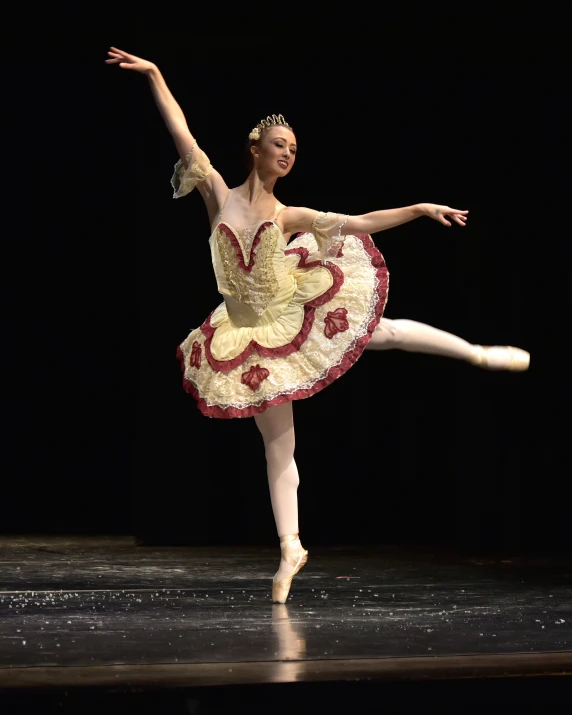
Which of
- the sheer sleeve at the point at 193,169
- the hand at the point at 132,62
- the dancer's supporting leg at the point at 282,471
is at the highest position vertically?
the hand at the point at 132,62

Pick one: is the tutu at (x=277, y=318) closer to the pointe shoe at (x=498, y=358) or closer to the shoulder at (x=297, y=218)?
the shoulder at (x=297, y=218)

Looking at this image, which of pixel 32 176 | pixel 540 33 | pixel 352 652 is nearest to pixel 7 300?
pixel 32 176

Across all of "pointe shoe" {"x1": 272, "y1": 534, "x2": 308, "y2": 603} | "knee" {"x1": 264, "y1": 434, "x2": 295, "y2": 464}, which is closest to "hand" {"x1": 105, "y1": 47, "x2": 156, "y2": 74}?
"knee" {"x1": 264, "y1": 434, "x2": 295, "y2": 464}

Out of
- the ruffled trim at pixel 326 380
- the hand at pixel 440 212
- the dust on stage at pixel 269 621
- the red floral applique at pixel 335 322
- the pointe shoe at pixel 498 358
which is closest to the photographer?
the dust on stage at pixel 269 621

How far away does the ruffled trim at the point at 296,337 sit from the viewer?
10.6 feet

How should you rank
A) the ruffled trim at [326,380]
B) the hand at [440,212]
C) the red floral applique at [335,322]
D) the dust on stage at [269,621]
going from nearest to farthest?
the dust on stage at [269,621]
the hand at [440,212]
the ruffled trim at [326,380]
the red floral applique at [335,322]

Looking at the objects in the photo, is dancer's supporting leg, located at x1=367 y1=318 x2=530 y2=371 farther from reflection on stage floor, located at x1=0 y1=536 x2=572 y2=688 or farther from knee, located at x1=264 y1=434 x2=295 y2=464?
reflection on stage floor, located at x1=0 y1=536 x2=572 y2=688

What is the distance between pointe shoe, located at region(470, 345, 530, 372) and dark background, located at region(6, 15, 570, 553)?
1.42m

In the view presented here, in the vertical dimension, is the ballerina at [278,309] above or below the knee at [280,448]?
above

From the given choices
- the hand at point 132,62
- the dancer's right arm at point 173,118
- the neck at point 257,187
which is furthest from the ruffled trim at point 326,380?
the hand at point 132,62

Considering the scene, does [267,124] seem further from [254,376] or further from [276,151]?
[254,376]

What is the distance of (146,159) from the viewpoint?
482 centimetres

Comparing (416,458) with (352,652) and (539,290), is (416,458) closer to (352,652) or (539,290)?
(539,290)

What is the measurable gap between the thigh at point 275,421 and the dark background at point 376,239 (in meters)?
1.62
